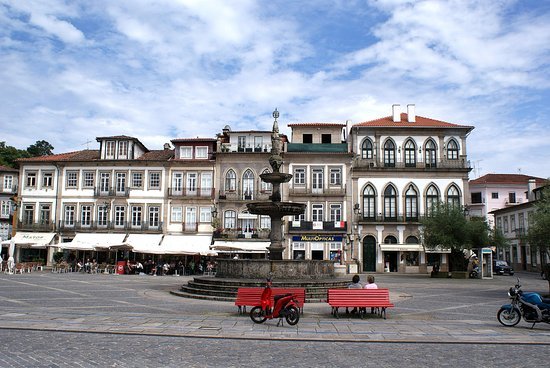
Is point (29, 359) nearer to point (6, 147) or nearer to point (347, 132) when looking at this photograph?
point (347, 132)

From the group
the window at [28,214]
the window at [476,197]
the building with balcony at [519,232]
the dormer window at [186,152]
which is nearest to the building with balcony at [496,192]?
the window at [476,197]

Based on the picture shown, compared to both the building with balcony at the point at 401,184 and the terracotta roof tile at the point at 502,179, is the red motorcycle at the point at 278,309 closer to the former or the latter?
the building with balcony at the point at 401,184

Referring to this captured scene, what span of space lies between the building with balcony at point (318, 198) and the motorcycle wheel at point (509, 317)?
30927mm

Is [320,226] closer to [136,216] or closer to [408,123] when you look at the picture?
[408,123]

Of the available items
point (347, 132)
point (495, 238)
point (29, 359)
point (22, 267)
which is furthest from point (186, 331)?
point (347, 132)

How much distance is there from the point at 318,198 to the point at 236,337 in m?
34.6

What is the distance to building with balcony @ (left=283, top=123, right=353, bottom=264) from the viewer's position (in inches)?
1746

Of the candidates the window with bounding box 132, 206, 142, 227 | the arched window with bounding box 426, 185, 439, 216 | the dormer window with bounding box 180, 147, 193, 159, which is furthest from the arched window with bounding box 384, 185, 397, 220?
the window with bounding box 132, 206, 142, 227

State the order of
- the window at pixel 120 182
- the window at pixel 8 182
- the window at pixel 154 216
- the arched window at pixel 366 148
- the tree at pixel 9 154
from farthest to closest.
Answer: the tree at pixel 9 154 → the window at pixel 8 182 → the arched window at pixel 366 148 → the window at pixel 120 182 → the window at pixel 154 216

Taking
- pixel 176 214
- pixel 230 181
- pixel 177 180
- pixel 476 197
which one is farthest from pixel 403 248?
pixel 476 197

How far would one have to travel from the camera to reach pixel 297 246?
1753 inches

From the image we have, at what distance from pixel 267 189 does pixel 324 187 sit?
5.02 m

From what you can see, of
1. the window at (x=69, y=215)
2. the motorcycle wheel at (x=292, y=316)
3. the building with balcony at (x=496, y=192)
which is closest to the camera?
the motorcycle wheel at (x=292, y=316)

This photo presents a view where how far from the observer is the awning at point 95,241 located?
38.8 m
